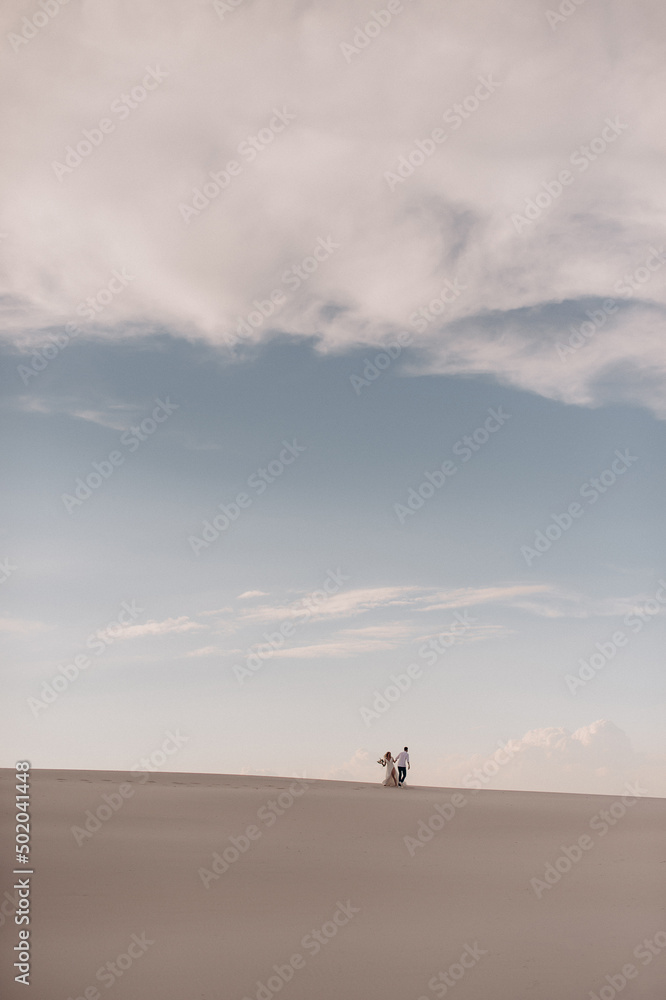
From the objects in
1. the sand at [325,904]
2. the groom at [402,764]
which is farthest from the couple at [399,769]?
the sand at [325,904]

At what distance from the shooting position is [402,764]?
77.6 feet

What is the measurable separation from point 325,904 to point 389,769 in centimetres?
1467

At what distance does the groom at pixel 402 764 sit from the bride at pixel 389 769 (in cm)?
19

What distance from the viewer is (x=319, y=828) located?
47.2 feet

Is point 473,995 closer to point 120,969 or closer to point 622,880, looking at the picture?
point 120,969

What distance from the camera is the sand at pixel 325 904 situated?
7465 mm

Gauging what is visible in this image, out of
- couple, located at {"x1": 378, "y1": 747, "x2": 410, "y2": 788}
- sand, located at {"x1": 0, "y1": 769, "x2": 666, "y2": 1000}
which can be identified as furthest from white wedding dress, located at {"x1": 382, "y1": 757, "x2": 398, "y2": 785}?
sand, located at {"x1": 0, "y1": 769, "x2": 666, "y2": 1000}

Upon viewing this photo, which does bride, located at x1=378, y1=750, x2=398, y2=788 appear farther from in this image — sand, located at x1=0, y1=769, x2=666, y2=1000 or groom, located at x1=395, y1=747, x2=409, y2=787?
sand, located at x1=0, y1=769, x2=666, y2=1000

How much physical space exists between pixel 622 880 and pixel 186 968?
721cm

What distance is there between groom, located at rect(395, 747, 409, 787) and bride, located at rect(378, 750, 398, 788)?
0.19 metres

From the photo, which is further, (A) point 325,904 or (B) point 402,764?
(B) point 402,764

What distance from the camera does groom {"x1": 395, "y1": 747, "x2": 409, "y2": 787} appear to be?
23625mm

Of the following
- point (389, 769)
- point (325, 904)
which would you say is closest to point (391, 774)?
point (389, 769)

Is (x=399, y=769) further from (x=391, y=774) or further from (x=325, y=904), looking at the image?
(x=325, y=904)
